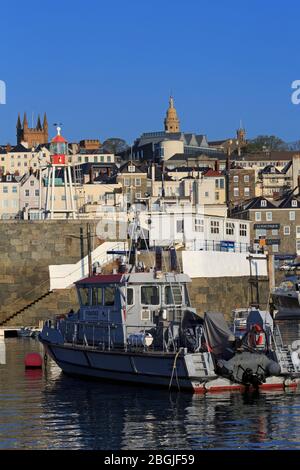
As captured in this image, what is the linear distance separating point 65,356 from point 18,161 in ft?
503

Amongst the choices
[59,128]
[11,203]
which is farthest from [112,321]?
[11,203]

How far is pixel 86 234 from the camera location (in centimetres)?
7000

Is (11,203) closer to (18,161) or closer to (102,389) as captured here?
(18,161)

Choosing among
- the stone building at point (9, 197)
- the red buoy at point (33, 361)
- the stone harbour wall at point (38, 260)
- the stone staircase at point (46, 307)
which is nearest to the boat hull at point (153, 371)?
the red buoy at point (33, 361)

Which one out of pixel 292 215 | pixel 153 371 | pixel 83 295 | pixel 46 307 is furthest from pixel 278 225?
pixel 153 371

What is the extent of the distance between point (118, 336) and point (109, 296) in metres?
1.87

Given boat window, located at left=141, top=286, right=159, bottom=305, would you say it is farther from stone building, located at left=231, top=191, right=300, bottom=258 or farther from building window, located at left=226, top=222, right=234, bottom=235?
stone building, located at left=231, top=191, right=300, bottom=258

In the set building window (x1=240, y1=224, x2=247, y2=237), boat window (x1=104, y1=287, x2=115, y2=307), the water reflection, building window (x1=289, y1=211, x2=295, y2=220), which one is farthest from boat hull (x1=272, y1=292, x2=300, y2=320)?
boat window (x1=104, y1=287, x2=115, y2=307)

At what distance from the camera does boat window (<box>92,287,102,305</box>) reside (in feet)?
135

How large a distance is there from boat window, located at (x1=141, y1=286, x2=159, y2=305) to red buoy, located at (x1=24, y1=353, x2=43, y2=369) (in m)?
6.88

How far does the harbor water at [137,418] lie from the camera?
2728 centimetres

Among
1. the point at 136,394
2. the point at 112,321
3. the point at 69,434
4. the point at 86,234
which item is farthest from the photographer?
the point at 86,234

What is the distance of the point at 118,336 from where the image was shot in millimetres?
39312

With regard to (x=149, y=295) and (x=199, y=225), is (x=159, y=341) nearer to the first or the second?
(x=149, y=295)
